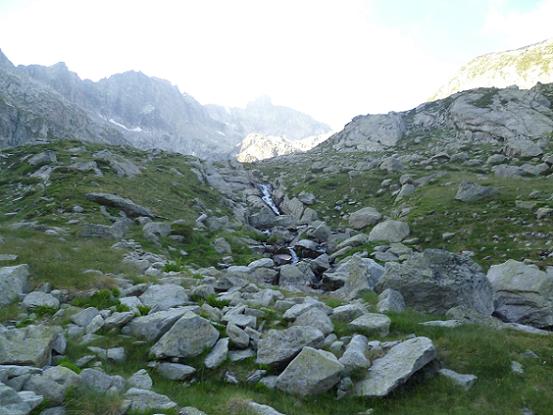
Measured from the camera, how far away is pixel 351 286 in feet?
74.7

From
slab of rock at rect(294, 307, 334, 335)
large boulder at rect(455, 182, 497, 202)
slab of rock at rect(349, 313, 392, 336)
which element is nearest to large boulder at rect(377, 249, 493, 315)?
slab of rock at rect(349, 313, 392, 336)

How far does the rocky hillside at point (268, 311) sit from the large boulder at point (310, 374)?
0.04m

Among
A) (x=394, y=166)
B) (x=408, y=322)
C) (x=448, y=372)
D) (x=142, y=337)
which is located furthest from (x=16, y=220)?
(x=394, y=166)

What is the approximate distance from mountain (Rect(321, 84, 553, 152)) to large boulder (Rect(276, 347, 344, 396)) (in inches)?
2565

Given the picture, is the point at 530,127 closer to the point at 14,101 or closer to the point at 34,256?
the point at 34,256

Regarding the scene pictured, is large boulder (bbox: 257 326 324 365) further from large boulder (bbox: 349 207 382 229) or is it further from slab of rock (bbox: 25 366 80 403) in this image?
large boulder (bbox: 349 207 382 229)

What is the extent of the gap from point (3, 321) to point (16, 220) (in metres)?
20.4

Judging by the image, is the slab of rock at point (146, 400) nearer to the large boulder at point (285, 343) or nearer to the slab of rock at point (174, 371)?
the slab of rock at point (174, 371)

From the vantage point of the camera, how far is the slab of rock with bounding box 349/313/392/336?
14.8 m

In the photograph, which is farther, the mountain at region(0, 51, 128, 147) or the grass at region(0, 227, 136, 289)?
the mountain at region(0, 51, 128, 147)

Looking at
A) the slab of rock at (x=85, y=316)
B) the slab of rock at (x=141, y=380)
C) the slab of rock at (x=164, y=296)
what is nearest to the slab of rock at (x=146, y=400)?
the slab of rock at (x=141, y=380)

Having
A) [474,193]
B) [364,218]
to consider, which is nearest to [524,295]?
[474,193]

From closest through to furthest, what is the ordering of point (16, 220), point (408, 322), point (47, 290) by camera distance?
point (408, 322) → point (47, 290) → point (16, 220)

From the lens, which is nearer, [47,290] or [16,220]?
[47,290]
